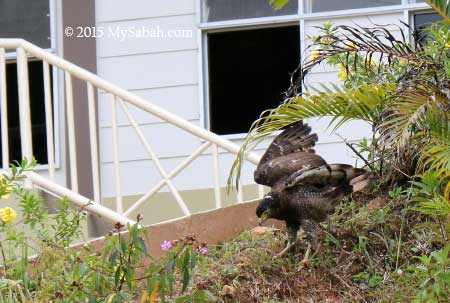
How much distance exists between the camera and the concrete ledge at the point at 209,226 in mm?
7223

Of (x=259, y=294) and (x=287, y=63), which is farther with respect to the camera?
(x=287, y=63)

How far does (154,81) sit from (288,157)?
8.76 feet

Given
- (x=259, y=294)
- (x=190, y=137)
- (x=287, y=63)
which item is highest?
(x=287, y=63)

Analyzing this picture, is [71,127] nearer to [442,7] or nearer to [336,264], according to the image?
[336,264]

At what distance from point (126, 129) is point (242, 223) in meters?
2.00

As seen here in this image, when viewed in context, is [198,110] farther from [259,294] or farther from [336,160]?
[259,294]

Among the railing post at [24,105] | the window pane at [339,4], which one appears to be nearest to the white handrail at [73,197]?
the railing post at [24,105]

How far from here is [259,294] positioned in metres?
6.31

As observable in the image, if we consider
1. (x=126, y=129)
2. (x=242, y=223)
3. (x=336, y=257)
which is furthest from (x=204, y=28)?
(x=336, y=257)

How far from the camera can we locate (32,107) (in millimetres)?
9586

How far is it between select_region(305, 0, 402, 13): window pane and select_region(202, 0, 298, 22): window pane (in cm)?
12

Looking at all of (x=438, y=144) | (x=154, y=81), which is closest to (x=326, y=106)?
(x=438, y=144)

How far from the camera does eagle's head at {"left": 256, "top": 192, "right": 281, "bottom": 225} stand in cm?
650

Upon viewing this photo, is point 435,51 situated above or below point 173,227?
above
